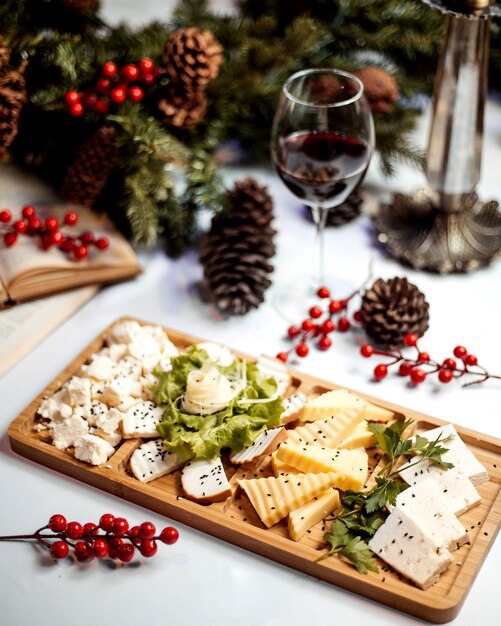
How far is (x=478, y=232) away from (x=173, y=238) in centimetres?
64

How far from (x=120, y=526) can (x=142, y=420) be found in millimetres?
187

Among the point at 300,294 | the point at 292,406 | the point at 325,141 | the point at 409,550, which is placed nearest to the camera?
the point at 409,550

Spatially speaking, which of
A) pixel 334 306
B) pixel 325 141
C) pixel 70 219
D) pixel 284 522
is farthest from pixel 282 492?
pixel 70 219

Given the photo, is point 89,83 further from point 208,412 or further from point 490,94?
point 490,94

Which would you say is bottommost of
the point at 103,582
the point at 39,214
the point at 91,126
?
the point at 103,582

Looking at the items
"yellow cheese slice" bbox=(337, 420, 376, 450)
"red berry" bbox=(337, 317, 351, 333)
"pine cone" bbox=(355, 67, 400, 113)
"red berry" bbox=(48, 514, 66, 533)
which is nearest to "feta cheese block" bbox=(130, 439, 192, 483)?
"red berry" bbox=(48, 514, 66, 533)

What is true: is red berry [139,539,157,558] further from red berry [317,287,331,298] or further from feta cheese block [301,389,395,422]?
red berry [317,287,331,298]

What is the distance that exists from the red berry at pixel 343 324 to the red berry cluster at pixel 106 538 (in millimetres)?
553

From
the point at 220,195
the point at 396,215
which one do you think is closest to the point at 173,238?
the point at 220,195

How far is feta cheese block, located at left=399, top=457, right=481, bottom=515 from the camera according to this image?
108 cm

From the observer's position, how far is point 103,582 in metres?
1.04

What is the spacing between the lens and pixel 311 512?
1058 mm

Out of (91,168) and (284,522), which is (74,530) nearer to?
(284,522)

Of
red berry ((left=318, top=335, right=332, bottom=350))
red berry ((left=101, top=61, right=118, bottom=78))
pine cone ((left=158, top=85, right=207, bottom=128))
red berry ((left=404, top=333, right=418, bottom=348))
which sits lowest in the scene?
red berry ((left=318, top=335, right=332, bottom=350))
